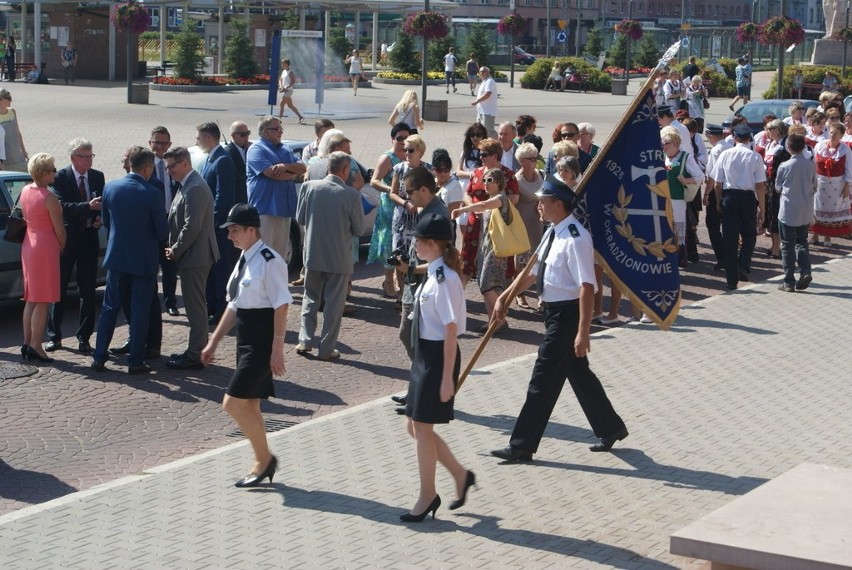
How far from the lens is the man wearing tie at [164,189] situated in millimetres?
12953

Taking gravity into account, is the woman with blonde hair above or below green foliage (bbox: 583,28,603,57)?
below

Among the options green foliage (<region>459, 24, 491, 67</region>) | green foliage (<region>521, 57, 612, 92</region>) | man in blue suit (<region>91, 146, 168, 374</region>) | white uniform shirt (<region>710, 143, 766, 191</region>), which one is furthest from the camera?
green foliage (<region>459, 24, 491, 67</region>)

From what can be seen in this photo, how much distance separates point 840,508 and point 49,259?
716 cm

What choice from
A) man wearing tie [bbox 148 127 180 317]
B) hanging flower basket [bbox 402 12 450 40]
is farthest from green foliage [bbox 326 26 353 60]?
man wearing tie [bbox 148 127 180 317]

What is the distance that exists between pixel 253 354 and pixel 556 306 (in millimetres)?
1899

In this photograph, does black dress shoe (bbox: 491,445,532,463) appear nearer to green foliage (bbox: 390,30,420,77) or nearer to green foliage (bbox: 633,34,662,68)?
green foliage (bbox: 390,30,420,77)

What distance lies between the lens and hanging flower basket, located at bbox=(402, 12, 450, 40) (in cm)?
3988

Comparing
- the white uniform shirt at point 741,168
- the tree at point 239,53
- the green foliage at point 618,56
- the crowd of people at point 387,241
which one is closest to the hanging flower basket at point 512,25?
the green foliage at point 618,56

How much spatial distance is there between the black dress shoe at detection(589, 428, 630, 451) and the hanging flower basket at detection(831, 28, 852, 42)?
44884mm

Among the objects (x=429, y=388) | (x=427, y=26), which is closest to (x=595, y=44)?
(x=427, y=26)

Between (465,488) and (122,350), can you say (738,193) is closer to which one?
(122,350)

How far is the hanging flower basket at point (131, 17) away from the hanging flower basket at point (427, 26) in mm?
8577

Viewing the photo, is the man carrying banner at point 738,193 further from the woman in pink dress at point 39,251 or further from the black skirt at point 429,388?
the black skirt at point 429,388

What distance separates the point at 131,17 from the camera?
42.5 meters
